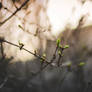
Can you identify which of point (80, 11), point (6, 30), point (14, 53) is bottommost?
point (14, 53)

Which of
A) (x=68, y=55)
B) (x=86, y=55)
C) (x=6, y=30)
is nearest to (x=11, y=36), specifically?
(x=6, y=30)

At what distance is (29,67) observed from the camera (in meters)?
3.76

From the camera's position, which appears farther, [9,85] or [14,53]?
[9,85]

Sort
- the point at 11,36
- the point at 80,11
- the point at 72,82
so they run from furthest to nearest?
the point at 72,82 → the point at 80,11 → the point at 11,36

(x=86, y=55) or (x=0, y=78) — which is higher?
(x=86, y=55)

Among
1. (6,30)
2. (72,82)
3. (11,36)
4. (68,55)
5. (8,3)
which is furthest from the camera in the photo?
(72,82)

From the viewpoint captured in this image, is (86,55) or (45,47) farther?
(86,55)

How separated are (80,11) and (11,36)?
1.47 m

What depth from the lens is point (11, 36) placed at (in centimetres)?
231

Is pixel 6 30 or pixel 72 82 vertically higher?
pixel 6 30

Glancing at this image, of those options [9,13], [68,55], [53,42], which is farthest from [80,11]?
[68,55]

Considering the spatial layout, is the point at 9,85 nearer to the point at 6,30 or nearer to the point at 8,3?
the point at 6,30

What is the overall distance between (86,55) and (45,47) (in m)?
1.86

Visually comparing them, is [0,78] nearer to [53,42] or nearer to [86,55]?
[53,42]
